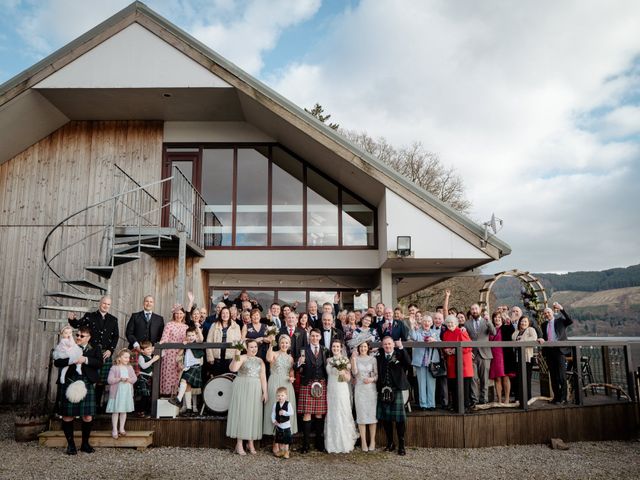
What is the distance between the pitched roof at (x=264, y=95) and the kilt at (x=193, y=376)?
492cm

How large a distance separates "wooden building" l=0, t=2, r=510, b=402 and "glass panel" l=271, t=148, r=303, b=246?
0.03m

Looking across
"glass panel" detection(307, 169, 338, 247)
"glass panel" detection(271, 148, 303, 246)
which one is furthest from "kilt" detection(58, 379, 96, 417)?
"glass panel" detection(307, 169, 338, 247)

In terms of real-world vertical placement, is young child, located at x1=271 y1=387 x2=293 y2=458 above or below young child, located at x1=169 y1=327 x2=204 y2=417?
below

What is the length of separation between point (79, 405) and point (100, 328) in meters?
1.35

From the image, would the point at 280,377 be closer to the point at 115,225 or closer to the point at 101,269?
the point at 101,269

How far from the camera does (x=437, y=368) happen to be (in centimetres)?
751

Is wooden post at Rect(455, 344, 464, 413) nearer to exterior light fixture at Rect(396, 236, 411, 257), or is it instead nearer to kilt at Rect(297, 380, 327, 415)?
kilt at Rect(297, 380, 327, 415)

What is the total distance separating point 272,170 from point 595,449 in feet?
26.5

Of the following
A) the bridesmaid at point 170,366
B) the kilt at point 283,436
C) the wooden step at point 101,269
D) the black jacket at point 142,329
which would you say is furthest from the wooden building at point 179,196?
the kilt at point 283,436

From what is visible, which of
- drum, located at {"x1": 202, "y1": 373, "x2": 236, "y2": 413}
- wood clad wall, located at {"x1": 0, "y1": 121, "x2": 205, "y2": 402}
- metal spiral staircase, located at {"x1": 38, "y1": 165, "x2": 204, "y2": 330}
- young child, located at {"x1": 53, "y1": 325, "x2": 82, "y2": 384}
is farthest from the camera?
metal spiral staircase, located at {"x1": 38, "y1": 165, "x2": 204, "y2": 330}

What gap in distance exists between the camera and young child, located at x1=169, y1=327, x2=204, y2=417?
279 inches

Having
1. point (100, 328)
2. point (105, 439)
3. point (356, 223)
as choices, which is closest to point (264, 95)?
point (356, 223)

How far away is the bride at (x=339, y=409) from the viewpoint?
21.2ft

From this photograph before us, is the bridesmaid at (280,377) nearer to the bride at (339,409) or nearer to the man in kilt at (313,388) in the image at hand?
the man in kilt at (313,388)
